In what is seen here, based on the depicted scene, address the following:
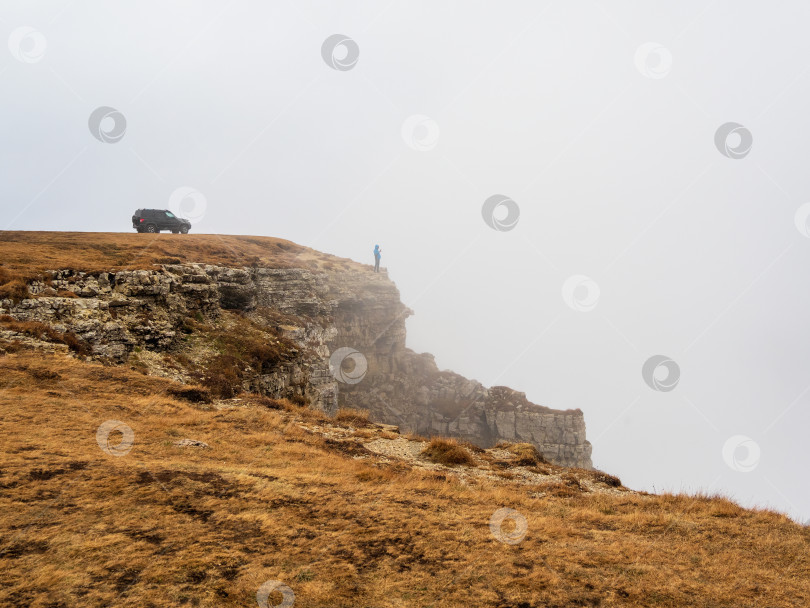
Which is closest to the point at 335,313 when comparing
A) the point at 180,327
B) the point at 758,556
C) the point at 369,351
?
the point at 369,351

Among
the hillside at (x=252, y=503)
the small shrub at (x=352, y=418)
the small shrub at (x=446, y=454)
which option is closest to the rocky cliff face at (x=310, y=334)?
the hillside at (x=252, y=503)

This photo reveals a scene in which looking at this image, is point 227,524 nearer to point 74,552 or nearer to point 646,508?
point 74,552

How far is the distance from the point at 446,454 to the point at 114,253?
31.6 meters

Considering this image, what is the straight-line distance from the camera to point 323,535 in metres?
10.9

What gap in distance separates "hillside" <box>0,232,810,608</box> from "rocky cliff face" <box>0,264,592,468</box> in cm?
25
